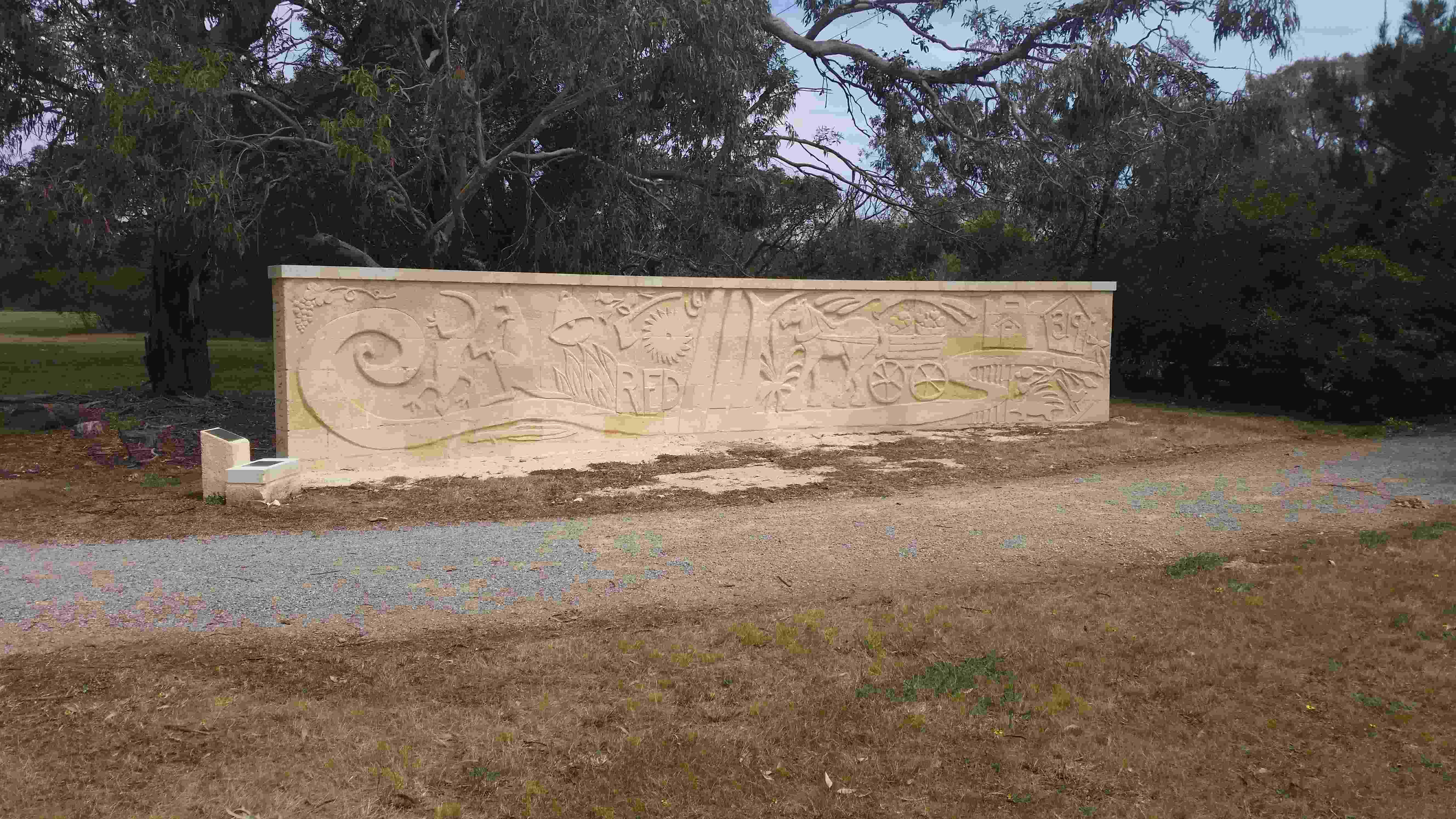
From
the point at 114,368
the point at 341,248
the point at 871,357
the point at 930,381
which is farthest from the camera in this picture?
the point at 114,368

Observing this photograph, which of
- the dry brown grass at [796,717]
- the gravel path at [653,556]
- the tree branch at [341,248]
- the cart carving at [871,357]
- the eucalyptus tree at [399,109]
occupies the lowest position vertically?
the dry brown grass at [796,717]

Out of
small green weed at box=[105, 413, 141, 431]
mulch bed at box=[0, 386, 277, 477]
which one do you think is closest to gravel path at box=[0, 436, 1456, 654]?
mulch bed at box=[0, 386, 277, 477]

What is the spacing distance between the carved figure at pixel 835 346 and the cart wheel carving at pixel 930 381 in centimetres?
66

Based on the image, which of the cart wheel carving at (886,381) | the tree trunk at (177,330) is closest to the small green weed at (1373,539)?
the cart wheel carving at (886,381)

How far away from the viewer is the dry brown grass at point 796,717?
309 cm

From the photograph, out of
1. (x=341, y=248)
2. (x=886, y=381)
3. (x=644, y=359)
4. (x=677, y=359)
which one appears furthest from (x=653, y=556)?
(x=341, y=248)

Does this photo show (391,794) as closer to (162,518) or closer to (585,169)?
(162,518)

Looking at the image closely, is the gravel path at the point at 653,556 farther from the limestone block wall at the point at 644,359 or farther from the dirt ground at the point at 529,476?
the limestone block wall at the point at 644,359

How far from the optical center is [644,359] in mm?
9961

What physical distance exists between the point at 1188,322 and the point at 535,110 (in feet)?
35.1

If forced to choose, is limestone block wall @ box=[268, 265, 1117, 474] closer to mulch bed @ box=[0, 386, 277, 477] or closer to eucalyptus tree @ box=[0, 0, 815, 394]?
mulch bed @ box=[0, 386, 277, 477]

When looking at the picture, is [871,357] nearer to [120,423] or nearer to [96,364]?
[120,423]

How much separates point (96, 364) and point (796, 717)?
22.8 meters

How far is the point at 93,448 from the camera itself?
9.87 m
